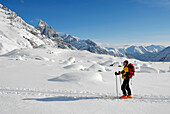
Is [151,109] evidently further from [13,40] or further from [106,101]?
[13,40]

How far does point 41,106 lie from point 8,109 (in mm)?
1146

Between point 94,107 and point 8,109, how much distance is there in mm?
3254

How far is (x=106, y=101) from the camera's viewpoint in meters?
5.71

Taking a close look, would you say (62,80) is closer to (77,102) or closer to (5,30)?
(77,102)

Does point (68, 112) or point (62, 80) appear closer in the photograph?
point (68, 112)

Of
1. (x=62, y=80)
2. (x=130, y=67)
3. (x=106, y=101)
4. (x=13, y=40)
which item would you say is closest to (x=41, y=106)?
(x=106, y=101)

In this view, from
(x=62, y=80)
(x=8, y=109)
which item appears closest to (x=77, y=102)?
(x=8, y=109)

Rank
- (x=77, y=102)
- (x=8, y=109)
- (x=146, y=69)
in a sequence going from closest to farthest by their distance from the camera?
(x=8, y=109)
(x=77, y=102)
(x=146, y=69)

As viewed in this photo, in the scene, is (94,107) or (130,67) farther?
(130,67)

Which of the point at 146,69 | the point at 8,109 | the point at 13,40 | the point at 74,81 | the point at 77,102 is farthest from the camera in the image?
the point at 13,40

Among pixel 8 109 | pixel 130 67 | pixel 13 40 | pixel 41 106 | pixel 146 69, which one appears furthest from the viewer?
pixel 13 40

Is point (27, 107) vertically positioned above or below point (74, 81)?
below

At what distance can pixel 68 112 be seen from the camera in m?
4.52

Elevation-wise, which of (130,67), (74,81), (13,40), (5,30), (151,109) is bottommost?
(151,109)
